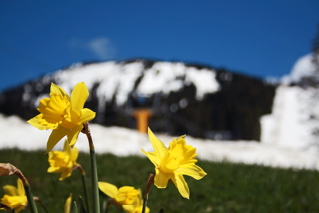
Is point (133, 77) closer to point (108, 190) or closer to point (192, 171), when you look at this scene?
point (108, 190)

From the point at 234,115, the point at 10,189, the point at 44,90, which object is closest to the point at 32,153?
the point at 10,189

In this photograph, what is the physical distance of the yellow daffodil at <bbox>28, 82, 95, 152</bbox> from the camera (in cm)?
91

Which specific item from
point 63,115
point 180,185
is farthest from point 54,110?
point 180,185

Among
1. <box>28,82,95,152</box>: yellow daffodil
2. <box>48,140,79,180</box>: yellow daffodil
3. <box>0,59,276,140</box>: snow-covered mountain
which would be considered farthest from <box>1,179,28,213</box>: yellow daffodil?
<box>0,59,276,140</box>: snow-covered mountain

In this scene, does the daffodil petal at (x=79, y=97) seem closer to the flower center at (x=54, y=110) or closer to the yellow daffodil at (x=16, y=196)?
the flower center at (x=54, y=110)

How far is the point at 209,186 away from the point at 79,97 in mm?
3647

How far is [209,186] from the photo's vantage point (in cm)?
432

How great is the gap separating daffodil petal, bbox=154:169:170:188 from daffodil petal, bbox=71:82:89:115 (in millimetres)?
282

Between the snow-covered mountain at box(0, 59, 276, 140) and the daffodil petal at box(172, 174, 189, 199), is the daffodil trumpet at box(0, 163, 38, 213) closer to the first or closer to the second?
the daffodil petal at box(172, 174, 189, 199)

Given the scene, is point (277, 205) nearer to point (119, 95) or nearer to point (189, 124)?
point (189, 124)

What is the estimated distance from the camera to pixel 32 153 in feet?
19.1

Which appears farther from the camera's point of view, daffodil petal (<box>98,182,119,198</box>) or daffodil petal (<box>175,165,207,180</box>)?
daffodil petal (<box>98,182,119,198</box>)

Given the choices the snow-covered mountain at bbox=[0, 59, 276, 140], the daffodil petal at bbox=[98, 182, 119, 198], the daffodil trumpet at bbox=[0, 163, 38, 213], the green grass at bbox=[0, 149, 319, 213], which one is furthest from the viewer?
the snow-covered mountain at bbox=[0, 59, 276, 140]

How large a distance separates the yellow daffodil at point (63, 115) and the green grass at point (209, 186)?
101 inches
